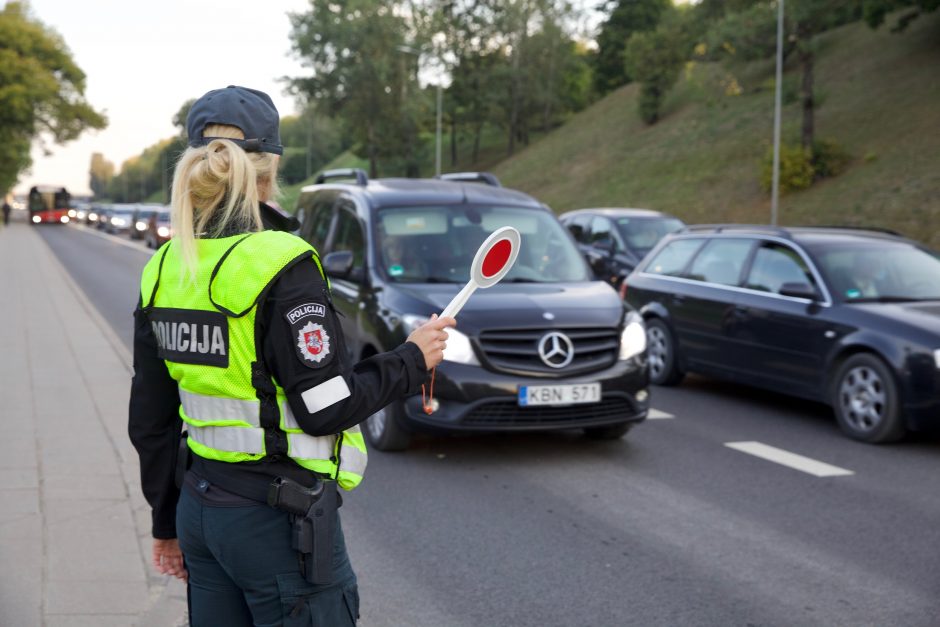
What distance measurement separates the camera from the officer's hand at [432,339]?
2309 millimetres

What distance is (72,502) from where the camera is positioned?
542 cm

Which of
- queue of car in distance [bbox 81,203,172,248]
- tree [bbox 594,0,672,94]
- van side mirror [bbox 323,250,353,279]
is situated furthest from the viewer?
tree [bbox 594,0,672,94]

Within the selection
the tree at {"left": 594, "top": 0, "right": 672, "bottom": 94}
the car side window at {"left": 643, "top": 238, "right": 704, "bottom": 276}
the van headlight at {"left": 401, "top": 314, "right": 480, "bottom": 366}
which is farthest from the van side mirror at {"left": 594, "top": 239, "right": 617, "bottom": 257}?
the tree at {"left": 594, "top": 0, "right": 672, "bottom": 94}

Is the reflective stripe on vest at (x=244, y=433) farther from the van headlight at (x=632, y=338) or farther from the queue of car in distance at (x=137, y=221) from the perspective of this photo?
the queue of car in distance at (x=137, y=221)

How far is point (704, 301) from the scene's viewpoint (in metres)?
9.59

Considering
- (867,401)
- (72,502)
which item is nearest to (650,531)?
(72,502)

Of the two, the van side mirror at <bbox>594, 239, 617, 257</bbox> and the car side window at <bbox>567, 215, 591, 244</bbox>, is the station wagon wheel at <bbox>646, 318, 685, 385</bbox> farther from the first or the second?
the car side window at <bbox>567, 215, 591, 244</bbox>

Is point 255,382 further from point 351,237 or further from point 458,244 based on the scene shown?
point 351,237

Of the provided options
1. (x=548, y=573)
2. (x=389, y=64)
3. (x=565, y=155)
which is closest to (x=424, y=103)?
(x=389, y=64)

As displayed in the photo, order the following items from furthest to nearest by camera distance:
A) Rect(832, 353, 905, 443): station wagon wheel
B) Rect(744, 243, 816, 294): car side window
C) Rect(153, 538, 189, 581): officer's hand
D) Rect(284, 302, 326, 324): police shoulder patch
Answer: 1. Rect(744, 243, 816, 294): car side window
2. Rect(832, 353, 905, 443): station wagon wheel
3. Rect(153, 538, 189, 581): officer's hand
4. Rect(284, 302, 326, 324): police shoulder patch

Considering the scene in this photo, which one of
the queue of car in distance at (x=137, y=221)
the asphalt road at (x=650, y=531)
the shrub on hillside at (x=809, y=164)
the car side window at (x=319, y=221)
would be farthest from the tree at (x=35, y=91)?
the asphalt road at (x=650, y=531)

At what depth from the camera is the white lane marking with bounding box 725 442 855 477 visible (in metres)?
6.69

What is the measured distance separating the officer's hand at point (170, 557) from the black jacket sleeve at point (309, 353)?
0.65 metres

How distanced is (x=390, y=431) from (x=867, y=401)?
340 centimetres
